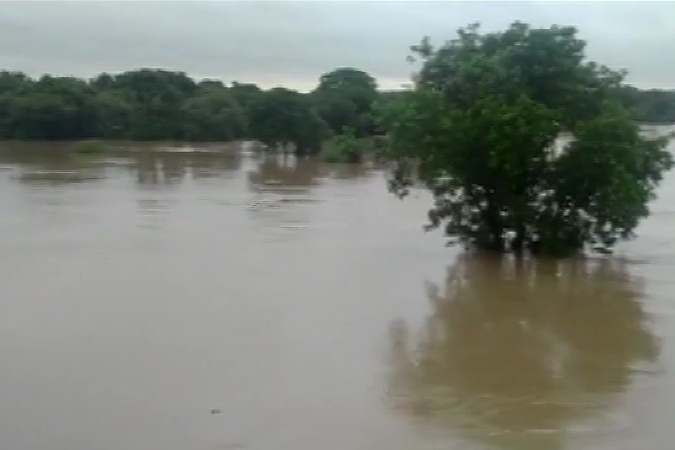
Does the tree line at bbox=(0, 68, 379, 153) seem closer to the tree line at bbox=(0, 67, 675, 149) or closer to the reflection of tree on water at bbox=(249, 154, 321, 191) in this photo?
the tree line at bbox=(0, 67, 675, 149)

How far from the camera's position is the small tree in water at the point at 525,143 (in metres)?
14.2

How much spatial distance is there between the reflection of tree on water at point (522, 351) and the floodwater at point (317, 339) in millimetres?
32

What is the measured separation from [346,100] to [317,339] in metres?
46.0

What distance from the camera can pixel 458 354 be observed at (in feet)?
32.0

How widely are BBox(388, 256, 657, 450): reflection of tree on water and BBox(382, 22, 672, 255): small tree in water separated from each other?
869mm

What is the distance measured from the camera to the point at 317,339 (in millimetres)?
10234

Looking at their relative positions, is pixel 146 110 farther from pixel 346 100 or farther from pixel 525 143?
pixel 525 143

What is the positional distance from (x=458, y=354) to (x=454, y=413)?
6.80 ft

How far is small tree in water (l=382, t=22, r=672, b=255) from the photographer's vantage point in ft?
46.8

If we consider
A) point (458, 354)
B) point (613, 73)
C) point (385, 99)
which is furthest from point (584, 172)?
point (458, 354)

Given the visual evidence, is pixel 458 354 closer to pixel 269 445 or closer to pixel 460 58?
pixel 269 445

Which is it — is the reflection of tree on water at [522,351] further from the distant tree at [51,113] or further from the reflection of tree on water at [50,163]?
the distant tree at [51,113]

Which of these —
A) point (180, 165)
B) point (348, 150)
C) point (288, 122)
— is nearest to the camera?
point (180, 165)

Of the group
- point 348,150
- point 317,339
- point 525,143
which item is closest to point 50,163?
point 348,150
